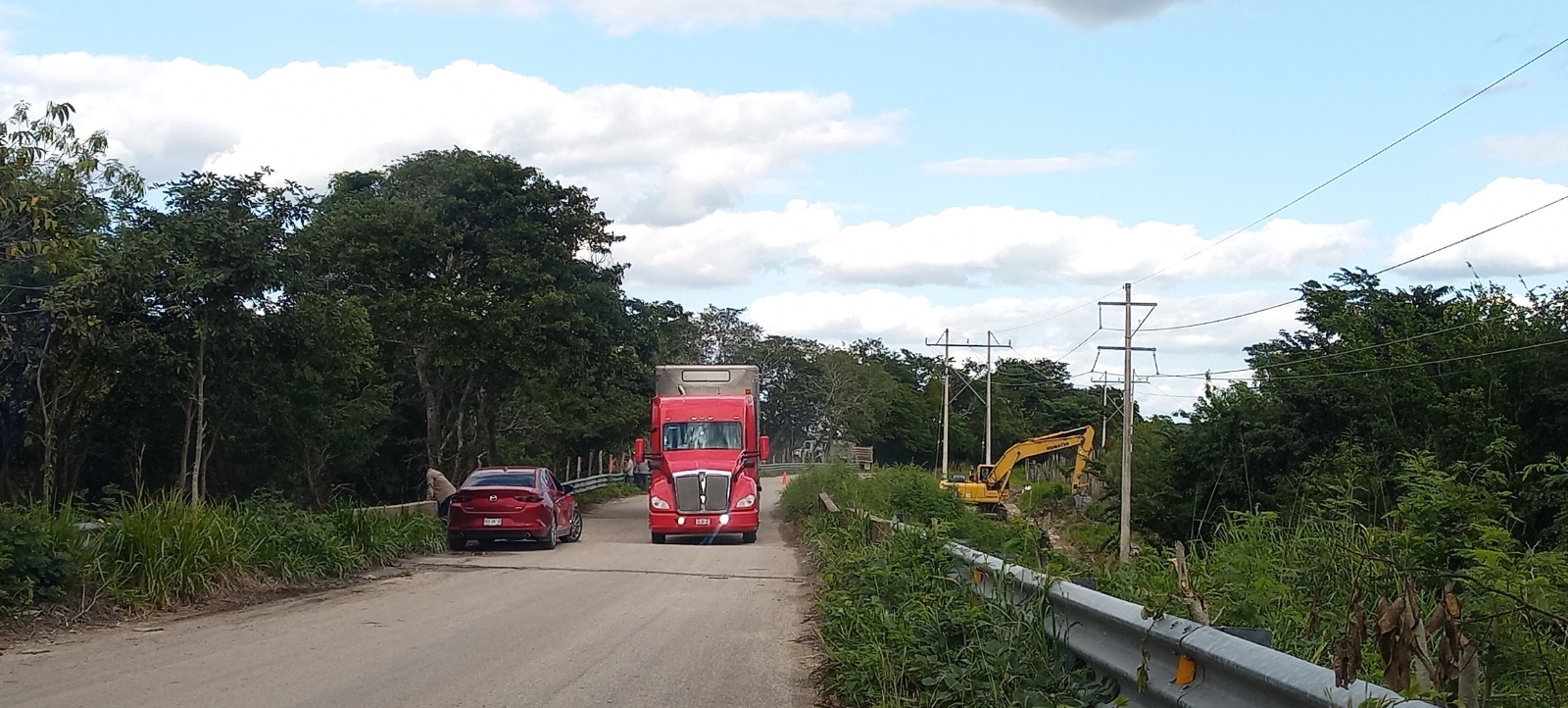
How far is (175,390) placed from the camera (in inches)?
920

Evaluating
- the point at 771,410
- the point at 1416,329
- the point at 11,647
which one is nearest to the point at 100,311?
the point at 11,647

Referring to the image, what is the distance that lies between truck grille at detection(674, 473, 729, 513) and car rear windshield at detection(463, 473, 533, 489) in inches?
149

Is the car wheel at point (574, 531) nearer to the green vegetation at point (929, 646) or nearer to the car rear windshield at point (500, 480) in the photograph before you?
the car rear windshield at point (500, 480)

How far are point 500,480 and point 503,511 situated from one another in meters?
1.03

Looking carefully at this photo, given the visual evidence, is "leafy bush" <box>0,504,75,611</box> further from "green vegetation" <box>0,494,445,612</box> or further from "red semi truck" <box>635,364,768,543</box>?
"red semi truck" <box>635,364,768,543</box>

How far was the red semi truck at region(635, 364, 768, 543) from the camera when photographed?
26.2m

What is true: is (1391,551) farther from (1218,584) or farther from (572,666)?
(572,666)

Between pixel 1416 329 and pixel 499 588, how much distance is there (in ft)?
96.0

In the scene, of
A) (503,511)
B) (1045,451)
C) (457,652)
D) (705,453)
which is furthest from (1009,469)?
(457,652)

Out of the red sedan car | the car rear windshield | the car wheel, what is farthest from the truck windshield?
the car rear windshield

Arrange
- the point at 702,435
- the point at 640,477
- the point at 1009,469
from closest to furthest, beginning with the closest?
1. the point at 702,435
2. the point at 1009,469
3. the point at 640,477

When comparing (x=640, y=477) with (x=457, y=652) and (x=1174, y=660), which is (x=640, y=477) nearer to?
(x=457, y=652)

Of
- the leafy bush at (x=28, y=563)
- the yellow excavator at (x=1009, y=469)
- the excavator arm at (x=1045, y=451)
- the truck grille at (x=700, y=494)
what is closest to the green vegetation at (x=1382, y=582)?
the leafy bush at (x=28, y=563)

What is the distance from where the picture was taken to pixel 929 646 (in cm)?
791
